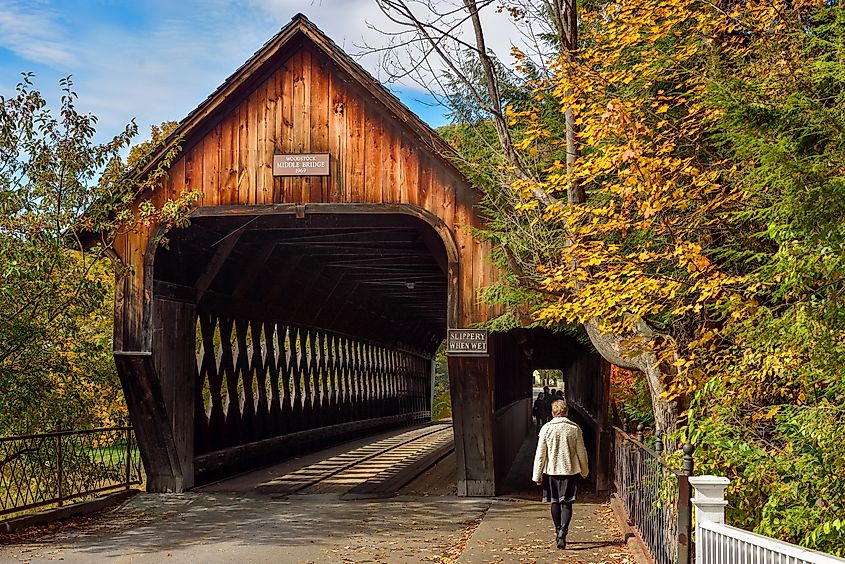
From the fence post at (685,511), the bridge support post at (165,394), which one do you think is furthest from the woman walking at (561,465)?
the bridge support post at (165,394)

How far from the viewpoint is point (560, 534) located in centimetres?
933

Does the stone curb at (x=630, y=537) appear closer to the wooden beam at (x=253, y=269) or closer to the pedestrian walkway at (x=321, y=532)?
the pedestrian walkway at (x=321, y=532)

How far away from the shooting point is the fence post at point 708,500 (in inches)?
226

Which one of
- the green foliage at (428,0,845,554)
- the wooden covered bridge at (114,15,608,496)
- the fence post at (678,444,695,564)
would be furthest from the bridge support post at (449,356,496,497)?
the fence post at (678,444,695,564)

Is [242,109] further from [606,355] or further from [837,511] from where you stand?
[837,511]

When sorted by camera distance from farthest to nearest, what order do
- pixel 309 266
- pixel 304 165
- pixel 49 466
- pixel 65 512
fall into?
pixel 309 266
pixel 304 165
pixel 49 466
pixel 65 512

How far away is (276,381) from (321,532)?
7.76 metres

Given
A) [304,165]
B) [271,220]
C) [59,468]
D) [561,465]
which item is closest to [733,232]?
[561,465]

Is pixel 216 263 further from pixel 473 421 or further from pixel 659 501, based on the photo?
pixel 659 501

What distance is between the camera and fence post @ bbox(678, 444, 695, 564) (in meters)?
6.02

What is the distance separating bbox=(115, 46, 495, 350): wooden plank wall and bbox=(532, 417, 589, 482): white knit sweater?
363 cm

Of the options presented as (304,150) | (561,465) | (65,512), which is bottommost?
(65,512)

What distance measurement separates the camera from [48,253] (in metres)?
10.3

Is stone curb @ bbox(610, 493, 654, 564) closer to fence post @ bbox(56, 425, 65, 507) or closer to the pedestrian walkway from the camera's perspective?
the pedestrian walkway
